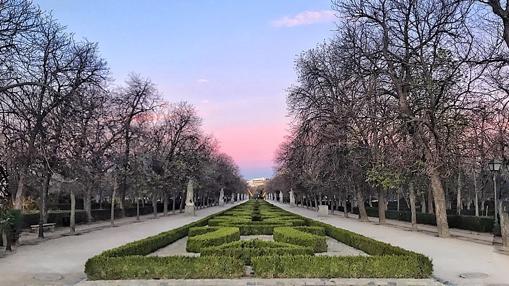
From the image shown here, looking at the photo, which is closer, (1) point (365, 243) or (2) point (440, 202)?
(1) point (365, 243)

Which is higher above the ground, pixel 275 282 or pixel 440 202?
pixel 440 202

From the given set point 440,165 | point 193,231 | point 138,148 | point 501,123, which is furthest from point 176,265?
point 138,148

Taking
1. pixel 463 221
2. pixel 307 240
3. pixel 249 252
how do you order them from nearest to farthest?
pixel 249 252
pixel 307 240
pixel 463 221

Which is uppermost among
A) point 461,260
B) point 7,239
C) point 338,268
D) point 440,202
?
point 440,202

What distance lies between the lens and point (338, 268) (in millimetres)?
11484

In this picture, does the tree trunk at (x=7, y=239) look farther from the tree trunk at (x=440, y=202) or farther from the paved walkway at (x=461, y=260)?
the tree trunk at (x=440, y=202)

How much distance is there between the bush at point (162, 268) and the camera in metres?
11.4

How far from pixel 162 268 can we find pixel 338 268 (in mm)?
4044

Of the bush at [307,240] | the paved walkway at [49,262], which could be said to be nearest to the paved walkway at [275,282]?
the paved walkway at [49,262]

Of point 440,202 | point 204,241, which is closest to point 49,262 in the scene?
point 204,241

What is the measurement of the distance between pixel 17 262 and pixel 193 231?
8.17 metres

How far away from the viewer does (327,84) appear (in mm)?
33906

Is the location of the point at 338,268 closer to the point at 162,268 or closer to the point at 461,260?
the point at 162,268

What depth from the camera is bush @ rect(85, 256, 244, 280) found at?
11.4 meters
